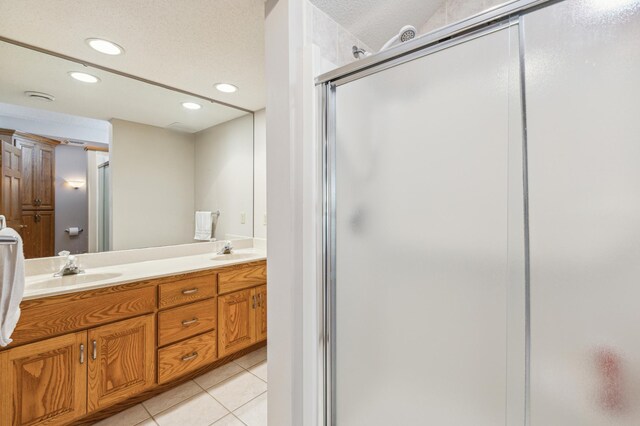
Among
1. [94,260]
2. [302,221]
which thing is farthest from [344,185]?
[94,260]

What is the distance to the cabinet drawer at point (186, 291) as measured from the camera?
176 cm

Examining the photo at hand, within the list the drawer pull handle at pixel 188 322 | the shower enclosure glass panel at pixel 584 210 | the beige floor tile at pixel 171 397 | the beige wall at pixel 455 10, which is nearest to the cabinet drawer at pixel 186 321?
the drawer pull handle at pixel 188 322

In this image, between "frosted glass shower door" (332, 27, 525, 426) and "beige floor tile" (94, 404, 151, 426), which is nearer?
"frosted glass shower door" (332, 27, 525, 426)

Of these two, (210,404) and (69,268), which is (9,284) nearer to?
(69,268)

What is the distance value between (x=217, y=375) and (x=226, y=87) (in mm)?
2221

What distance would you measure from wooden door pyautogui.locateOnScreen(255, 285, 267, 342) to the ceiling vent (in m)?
1.90

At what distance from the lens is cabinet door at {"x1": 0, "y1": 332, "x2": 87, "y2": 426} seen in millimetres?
1264

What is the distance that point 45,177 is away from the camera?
5.75 ft

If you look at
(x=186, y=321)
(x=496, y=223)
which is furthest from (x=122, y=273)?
(x=496, y=223)

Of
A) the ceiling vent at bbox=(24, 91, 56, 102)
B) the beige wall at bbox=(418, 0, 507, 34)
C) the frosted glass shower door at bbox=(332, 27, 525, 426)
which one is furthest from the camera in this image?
the ceiling vent at bbox=(24, 91, 56, 102)

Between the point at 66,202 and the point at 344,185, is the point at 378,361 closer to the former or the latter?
the point at 344,185

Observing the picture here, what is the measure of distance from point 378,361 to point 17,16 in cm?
232

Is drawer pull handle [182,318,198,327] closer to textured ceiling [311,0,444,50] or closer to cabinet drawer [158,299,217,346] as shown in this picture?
cabinet drawer [158,299,217,346]

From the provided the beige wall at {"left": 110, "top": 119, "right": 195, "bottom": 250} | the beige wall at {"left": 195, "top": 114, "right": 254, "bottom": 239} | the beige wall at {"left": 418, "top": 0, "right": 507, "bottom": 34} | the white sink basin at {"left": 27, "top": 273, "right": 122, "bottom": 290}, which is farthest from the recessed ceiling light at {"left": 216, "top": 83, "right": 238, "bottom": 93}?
the white sink basin at {"left": 27, "top": 273, "right": 122, "bottom": 290}
